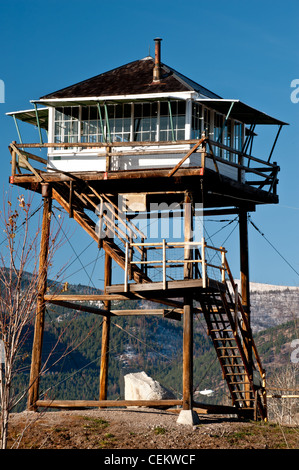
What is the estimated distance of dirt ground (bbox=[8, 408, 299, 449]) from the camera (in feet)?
87.1

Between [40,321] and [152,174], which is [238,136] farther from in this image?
[40,321]

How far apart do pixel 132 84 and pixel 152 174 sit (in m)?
4.04

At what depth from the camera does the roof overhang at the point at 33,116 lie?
3469 cm

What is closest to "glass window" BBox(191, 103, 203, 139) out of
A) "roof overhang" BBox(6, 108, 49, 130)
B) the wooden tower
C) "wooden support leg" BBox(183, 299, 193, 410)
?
the wooden tower

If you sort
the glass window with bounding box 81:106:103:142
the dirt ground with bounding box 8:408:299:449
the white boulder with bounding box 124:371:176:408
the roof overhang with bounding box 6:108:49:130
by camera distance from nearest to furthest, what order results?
the dirt ground with bounding box 8:408:299:449
the glass window with bounding box 81:106:103:142
the white boulder with bounding box 124:371:176:408
the roof overhang with bounding box 6:108:49:130

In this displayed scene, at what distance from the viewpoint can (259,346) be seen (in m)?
172

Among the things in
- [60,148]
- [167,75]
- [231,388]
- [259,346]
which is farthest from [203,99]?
[259,346]

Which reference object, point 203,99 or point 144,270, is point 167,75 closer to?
point 203,99

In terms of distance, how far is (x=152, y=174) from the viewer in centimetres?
3139

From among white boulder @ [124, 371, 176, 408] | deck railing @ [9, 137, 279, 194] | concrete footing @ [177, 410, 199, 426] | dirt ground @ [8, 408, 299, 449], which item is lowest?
dirt ground @ [8, 408, 299, 449]

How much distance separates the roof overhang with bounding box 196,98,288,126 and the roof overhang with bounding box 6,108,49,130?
6453 mm

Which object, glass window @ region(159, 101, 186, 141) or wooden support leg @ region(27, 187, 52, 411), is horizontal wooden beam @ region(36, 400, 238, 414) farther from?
glass window @ region(159, 101, 186, 141)

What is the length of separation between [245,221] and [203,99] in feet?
19.2

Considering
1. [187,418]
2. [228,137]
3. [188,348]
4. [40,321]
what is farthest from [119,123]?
[187,418]
